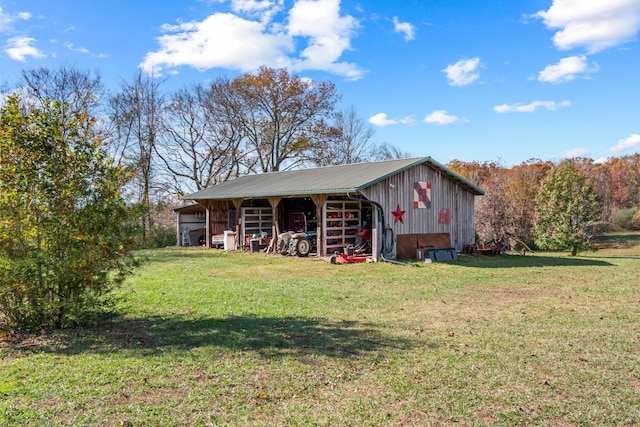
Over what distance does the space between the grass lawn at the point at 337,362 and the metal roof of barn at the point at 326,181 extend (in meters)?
6.96

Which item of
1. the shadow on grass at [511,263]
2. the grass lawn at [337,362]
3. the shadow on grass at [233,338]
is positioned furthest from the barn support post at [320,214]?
the shadow on grass at [233,338]

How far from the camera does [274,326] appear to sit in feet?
21.8

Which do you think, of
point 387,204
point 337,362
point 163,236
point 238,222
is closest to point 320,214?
point 387,204

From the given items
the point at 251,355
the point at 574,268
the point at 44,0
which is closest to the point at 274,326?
the point at 251,355

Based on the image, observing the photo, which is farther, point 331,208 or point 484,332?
point 331,208

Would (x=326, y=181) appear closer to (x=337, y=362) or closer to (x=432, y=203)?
(x=432, y=203)

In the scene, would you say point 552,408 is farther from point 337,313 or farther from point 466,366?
point 337,313

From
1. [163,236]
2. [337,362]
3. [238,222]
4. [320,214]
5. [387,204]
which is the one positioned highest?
[387,204]

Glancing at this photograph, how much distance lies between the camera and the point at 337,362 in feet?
16.6

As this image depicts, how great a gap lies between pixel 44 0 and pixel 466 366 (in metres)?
14.3

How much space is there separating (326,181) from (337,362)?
527 inches

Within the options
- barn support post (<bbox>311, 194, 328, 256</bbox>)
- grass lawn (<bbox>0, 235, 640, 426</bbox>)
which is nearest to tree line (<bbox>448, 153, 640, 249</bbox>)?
barn support post (<bbox>311, 194, 328, 256</bbox>)

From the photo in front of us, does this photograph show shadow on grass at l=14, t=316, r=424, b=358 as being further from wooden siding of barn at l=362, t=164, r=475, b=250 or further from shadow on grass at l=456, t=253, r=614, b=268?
wooden siding of barn at l=362, t=164, r=475, b=250

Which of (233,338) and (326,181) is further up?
(326,181)
